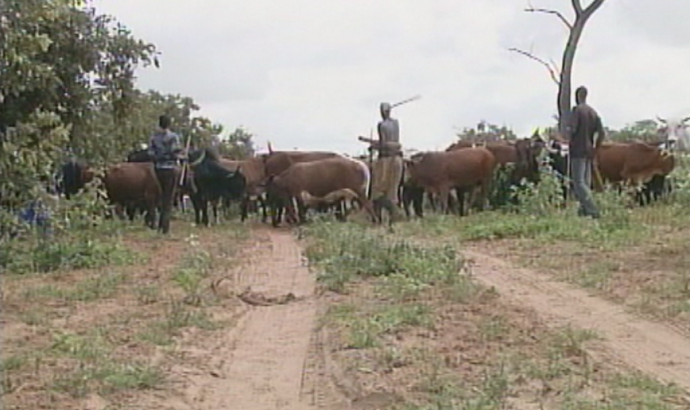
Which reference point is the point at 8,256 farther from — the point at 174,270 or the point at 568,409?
the point at 568,409

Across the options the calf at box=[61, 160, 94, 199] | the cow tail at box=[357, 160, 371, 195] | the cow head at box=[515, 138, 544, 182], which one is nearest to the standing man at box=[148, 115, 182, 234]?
the calf at box=[61, 160, 94, 199]

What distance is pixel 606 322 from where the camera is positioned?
8.16 metres

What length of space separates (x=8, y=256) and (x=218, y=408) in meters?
6.30

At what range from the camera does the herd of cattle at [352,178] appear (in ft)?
63.6

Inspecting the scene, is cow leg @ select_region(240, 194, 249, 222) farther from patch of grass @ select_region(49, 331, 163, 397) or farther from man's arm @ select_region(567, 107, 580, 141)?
patch of grass @ select_region(49, 331, 163, 397)

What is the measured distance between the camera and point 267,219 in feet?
73.5

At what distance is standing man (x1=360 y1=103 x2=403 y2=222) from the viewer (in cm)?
1748

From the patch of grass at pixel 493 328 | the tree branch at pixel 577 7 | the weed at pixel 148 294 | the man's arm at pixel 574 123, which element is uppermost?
the tree branch at pixel 577 7

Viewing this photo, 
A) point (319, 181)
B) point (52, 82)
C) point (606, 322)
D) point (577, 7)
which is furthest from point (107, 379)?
point (577, 7)

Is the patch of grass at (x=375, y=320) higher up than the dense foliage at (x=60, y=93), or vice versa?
the dense foliage at (x=60, y=93)

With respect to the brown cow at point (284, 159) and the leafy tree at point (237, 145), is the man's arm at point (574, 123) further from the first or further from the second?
the leafy tree at point (237, 145)

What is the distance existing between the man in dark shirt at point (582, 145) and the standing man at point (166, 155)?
494 centimetres

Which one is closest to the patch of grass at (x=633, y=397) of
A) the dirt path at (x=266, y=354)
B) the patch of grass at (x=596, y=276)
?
the dirt path at (x=266, y=354)

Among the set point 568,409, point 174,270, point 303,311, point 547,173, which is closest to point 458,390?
point 568,409
